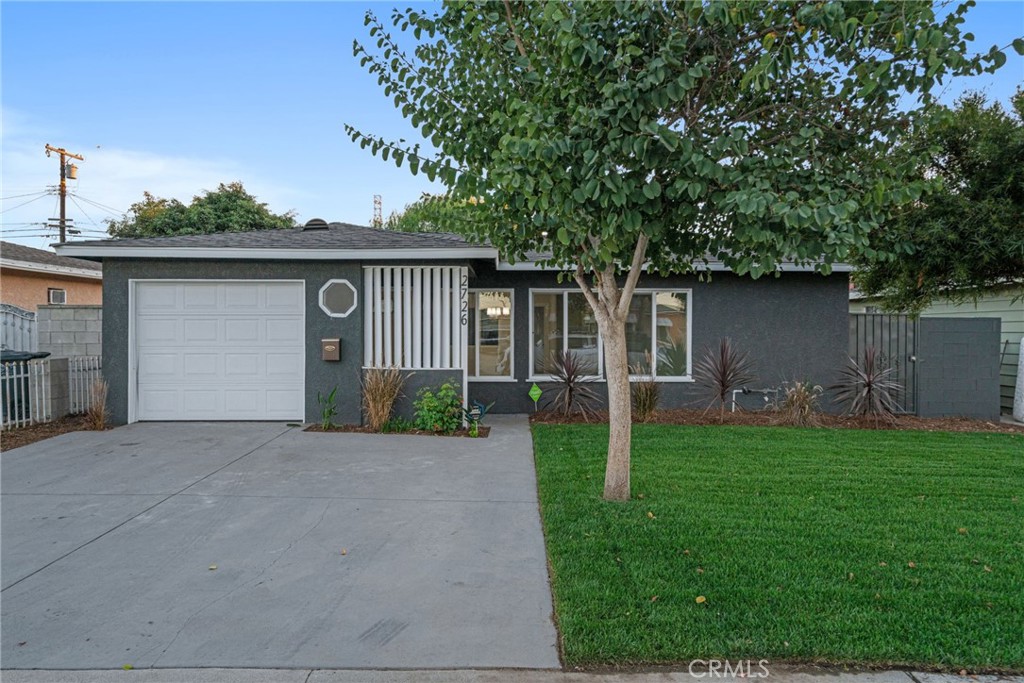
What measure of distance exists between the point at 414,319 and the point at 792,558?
6601 mm

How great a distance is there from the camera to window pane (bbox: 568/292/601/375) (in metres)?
11.0

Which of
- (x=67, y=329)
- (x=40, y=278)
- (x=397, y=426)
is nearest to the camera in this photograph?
(x=397, y=426)

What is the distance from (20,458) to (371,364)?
4.43 m

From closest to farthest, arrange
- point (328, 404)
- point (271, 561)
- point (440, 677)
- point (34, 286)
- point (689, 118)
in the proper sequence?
point (440, 677), point (271, 561), point (689, 118), point (328, 404), point (34, 286)

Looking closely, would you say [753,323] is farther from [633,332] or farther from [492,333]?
[492,333]

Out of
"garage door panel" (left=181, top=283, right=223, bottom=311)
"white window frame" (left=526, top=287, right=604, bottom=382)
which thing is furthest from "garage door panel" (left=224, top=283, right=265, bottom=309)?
"white window frame" (left=526, top=287, right=604, bottom=382)

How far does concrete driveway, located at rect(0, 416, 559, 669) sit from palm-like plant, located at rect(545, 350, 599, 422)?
2933mm

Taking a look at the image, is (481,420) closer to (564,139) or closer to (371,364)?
(371,364)

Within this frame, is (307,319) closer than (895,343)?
Yes

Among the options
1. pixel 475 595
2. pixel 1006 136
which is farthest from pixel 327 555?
pixel 1006 136

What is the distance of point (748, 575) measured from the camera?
3859mm

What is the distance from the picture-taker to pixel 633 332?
11.1 m

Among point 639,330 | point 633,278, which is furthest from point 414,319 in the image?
point 633,278

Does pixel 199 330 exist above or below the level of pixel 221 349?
above
